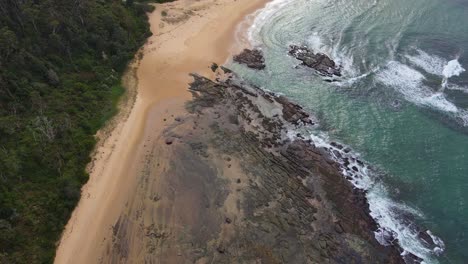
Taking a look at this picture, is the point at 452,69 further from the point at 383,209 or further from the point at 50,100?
the point at 50,100

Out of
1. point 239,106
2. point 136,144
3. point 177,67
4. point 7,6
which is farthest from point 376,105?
point 7,6

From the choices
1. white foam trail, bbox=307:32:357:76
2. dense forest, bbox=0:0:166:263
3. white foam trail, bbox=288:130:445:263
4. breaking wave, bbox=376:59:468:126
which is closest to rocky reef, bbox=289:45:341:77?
white foam trail, bbox=307:32:357:76

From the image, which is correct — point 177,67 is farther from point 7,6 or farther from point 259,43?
point 7,6

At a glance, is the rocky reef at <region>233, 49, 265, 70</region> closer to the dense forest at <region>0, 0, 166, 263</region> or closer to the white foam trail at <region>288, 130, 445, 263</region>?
the white foam trail at <region>288, 130, 445, 263</region>

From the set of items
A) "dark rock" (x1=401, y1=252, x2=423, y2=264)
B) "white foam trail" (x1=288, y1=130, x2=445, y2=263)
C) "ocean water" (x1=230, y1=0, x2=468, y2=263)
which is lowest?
"dark rock" (x1=401, y1=252, x2=423, y2=264)

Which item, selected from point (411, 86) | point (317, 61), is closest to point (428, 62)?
point (411, 86)

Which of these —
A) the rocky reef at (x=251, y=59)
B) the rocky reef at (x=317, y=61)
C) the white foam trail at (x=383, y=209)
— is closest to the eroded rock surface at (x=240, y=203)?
the white foam trail at (x=383, y=209)
